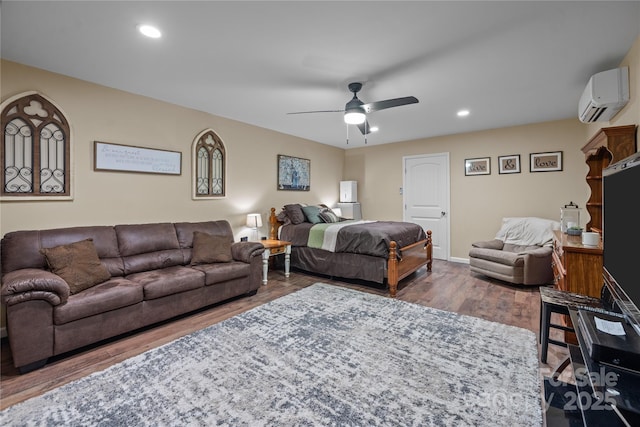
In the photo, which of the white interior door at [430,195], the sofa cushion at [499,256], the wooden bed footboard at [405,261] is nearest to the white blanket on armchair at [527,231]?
the sofa cushion at [499,256]

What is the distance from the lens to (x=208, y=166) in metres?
4.20

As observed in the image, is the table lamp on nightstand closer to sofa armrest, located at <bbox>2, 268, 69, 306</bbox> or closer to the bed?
the bed

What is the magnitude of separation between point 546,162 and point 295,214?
4161mm

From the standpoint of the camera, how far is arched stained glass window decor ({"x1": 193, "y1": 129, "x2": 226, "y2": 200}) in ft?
13.3

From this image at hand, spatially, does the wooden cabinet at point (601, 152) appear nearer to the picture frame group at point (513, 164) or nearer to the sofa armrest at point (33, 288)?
the picture frame group at point (513, 164)

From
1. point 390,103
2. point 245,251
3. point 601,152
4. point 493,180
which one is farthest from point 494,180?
point 245,251

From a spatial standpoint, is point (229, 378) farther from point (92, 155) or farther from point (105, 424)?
point (92, 155)

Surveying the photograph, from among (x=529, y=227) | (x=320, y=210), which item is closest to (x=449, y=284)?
(x=529, y=227)

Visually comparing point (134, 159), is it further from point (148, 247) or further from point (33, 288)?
point (33, 288)

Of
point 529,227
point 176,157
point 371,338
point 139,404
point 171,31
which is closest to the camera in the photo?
point 139,404

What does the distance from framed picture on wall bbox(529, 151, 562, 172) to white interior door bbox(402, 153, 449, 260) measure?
1.34 m

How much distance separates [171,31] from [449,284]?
427 centimetres

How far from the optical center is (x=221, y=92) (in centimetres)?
338

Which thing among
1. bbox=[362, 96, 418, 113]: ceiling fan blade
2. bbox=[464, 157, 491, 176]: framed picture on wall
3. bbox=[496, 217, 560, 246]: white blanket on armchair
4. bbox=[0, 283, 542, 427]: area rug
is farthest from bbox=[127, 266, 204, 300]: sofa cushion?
bbox=[464, 157, 491, 176]: framed picture on wall
